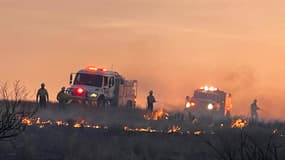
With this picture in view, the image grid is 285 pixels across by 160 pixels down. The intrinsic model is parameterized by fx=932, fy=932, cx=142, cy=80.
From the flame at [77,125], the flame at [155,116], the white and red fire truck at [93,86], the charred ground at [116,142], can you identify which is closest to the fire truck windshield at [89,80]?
the white and red fire truck at [93,86]

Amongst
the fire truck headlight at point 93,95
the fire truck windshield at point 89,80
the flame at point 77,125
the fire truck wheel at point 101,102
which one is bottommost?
the flame at point 77,125

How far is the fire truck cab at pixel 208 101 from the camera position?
72.0 meters

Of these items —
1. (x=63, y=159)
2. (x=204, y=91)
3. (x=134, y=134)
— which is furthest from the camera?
(x=204, y=91)

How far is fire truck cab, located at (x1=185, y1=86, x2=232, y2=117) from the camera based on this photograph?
2835 inches

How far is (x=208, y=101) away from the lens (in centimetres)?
7225

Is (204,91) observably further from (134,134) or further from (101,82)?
(134,134)

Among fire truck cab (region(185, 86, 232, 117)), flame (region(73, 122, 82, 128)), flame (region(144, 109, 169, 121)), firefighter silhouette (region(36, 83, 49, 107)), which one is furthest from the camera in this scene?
fire truck cab (region(185, 86, 232, 117))

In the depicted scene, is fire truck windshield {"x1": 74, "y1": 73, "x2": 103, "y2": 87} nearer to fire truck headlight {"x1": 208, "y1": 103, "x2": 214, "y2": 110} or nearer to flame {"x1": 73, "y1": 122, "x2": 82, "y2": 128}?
flame {"x1": 73, "y1": 122, "x2": 82, "y2": 128}

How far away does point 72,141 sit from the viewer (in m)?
32.8

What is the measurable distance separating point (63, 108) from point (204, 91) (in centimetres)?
2473

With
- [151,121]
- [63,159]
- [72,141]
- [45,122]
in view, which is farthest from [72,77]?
[63,159]

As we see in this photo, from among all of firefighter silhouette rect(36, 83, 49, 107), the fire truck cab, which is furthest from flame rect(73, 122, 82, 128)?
the fire truck cab

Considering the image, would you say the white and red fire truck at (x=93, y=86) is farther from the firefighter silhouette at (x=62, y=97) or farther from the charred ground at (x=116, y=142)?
the charred ground at (x=116, y=142)

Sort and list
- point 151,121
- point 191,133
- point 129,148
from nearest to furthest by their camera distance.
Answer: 1. point 129,148
2. point 191,133
3. point 151,121
